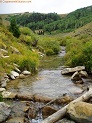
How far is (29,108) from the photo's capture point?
A: 16.5 metres

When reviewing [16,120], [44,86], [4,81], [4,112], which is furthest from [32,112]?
[4,81]

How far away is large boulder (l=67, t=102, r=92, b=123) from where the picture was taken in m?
13.5

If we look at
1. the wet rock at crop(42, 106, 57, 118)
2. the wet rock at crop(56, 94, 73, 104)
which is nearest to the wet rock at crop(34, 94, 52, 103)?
the wet rock at crop(56, 94, 73, 104)

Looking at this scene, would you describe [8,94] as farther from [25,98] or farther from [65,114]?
[65,114]

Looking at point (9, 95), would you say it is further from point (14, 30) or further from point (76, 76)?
point (14, 30)

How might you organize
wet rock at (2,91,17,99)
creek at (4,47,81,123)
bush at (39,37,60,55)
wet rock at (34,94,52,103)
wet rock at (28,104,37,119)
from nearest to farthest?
wet rock at (28,104,37,119) < wet rock at (34,94,52,103) < wet rock at (2,91,17,99) < creek at (4,47,81,123) < bush at (39,37,60,55)

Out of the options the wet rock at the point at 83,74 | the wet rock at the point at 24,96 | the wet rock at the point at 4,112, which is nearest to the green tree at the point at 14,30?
the wet rock at the point at 83,74

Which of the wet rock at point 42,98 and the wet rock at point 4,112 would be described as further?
the wet rock at point 42,98

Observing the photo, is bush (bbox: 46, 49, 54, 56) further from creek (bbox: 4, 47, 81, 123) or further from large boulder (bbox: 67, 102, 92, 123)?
large boulder (bbox: 67, 102, 92, 123)

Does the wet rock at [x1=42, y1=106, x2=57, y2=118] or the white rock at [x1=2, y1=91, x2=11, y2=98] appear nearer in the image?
the wet rock at [x1=42, y1=106, x2=57, y2=118]

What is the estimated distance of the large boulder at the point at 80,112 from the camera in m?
13.5

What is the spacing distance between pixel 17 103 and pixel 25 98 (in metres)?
0.97

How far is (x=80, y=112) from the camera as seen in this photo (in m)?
13.8

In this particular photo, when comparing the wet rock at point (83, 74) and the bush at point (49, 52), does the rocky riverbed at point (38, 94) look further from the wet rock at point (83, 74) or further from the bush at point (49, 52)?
the bush at point (49, 52)
